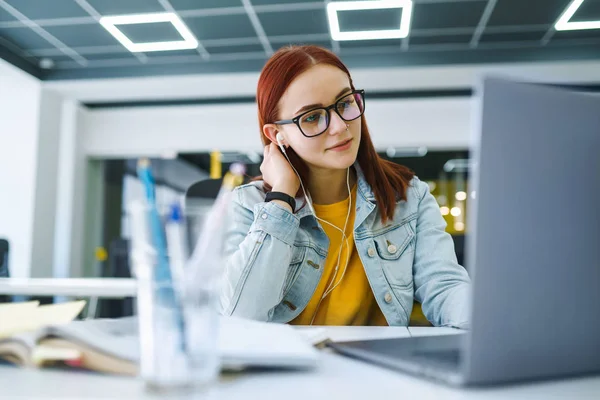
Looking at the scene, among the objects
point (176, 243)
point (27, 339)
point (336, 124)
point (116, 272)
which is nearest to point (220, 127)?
point (116, 272)

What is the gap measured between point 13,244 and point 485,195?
5443mm

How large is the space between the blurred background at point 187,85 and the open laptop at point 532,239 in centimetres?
354

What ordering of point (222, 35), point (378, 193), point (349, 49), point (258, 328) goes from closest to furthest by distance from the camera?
point (258, 328) → point (378, 193) → point (222, 35) → point (349, 49)

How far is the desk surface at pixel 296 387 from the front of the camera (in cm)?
44

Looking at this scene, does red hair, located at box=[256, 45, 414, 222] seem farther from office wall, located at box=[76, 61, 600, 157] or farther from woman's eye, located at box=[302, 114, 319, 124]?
office wall, located at box=[76, 61, 600, 157]

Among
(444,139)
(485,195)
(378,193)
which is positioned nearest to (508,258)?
(485,195)

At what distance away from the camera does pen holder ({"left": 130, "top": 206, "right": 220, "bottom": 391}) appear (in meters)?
0.43

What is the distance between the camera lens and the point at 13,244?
4.97 metres

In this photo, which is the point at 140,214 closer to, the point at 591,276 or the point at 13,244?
the point at 591,276

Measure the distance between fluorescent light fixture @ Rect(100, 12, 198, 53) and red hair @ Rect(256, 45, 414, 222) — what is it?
2.96 m

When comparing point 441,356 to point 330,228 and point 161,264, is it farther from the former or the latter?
point 330,228

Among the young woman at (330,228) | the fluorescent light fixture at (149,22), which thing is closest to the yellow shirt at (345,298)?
the young woman at (330,228)

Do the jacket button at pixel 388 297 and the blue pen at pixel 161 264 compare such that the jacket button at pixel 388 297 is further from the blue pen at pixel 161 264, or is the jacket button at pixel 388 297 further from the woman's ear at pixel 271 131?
the blue pen at pixel 161 264

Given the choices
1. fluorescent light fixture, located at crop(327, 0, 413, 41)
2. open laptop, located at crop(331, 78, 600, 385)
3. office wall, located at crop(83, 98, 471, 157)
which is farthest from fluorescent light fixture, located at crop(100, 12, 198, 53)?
open laptop, located at crop(331, 78, 600, 385)
